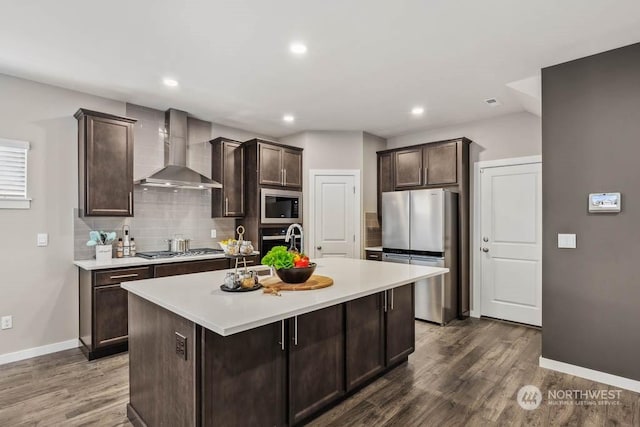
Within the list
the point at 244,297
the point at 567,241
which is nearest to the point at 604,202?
the point at 567,241

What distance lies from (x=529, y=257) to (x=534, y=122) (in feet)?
5.52

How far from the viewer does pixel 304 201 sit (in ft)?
17.3

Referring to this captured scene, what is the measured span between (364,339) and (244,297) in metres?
1.13

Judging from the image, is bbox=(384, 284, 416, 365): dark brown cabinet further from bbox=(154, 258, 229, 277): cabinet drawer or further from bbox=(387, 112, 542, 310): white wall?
bbox=(154, 258, 229, 277): cabinet drawer

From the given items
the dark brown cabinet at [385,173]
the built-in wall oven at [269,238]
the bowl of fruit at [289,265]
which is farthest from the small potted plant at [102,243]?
the dark brown cabinet at [385,173]

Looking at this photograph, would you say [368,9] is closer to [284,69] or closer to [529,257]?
[284,69]

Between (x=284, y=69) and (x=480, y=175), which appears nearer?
(x=284, y=69)

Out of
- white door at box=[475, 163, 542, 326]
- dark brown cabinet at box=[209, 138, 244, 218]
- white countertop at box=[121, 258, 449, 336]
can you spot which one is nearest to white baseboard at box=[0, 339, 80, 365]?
white countertop at box=[121, 258, 449, 336]

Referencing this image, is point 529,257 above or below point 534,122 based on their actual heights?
below

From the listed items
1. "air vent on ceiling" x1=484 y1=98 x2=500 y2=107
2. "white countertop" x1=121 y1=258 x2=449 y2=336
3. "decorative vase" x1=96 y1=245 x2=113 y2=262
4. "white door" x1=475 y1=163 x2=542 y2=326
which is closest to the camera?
"white countertop" x1=121 y1=258 x2=449 y2=336

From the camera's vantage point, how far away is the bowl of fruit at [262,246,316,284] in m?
2.25

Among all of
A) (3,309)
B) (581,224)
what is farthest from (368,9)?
(3,309)

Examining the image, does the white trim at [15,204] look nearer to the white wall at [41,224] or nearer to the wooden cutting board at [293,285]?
the white wall at [41,224]

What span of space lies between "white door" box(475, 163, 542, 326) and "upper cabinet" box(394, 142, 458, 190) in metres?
0.44
